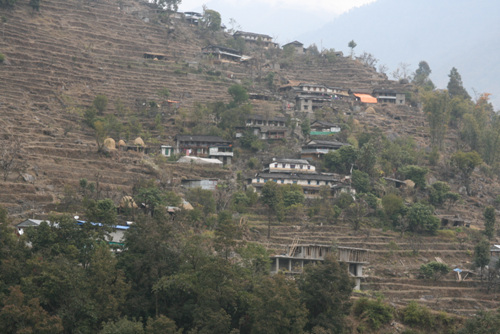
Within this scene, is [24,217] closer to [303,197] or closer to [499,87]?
[303,197]

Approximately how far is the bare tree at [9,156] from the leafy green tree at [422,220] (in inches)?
1139

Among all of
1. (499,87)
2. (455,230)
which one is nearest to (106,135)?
(455,230)

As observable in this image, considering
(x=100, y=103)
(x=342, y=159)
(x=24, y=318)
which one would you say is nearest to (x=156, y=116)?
(x=100, y=103)

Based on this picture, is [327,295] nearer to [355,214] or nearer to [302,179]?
[355,214]

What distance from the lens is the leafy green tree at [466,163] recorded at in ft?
163

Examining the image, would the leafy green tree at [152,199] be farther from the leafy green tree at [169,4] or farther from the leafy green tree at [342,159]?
the leafy green tree at [169,4]

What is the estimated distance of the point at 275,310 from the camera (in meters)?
23.5

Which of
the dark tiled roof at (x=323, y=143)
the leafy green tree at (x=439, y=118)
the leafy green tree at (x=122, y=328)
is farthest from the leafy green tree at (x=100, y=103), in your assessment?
the leafy green tree at (x=439, y=118)

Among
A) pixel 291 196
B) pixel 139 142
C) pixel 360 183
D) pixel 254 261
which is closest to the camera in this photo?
pixel 254 261

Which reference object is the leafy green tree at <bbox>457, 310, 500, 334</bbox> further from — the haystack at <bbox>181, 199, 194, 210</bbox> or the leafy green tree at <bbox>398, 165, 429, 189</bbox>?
the leafy green tree at <bbox>398, 165, 429, 189</bbox>

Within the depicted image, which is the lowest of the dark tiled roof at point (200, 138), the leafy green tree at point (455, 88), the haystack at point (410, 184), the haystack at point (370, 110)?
the haystack at point (410, 184)

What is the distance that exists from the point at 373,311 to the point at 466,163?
2607 cm

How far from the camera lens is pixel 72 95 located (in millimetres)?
53219

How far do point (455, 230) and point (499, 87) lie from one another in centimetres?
14160
